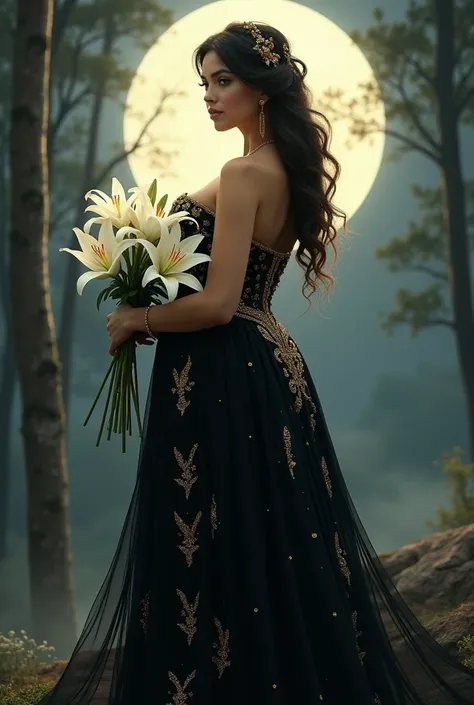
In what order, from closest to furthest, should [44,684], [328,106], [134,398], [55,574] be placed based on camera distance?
[134,398] → [44,684] → [55,574] → [328,106]

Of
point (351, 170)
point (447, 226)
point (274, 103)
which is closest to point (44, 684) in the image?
point (274, 103)

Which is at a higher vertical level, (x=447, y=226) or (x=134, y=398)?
(x=447, y=226)

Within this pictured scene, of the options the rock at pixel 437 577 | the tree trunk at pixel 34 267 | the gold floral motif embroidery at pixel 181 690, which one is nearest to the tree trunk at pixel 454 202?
the rock at pixel 437 577

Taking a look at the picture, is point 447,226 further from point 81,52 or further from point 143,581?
point 143,581

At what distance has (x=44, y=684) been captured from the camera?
439 cm

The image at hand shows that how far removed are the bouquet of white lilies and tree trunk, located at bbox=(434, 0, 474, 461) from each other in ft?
18.8

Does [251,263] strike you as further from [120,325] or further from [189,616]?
[189,616]

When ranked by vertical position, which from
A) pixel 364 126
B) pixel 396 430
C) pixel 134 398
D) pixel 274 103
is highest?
pixel 364 126

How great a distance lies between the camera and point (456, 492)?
7.02 m

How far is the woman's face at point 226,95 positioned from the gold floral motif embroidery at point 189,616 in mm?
1432

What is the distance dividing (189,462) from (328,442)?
21.0 inches

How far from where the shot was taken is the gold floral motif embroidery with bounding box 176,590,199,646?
8.78 ft

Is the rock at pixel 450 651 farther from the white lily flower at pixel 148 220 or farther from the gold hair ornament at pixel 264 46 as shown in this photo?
the gold hair ornament at pixel 264 46

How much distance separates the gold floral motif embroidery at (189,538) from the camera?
272 cm
